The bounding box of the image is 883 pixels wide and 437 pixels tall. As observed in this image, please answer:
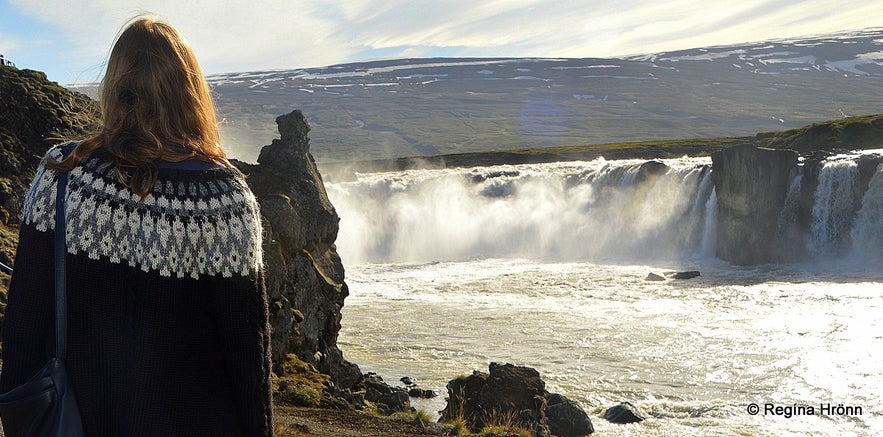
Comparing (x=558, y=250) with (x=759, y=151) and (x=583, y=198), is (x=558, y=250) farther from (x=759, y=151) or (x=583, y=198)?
(x=759, y=151)

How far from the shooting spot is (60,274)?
7.98 feet

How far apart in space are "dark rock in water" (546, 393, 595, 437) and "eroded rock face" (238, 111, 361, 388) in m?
4.10

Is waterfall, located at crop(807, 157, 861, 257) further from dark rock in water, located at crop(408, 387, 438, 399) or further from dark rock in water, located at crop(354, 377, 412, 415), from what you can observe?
dark rock in water, located at crop(354, 377, 412, 415)

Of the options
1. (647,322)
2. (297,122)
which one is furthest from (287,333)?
(647,322)

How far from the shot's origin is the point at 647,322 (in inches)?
1024

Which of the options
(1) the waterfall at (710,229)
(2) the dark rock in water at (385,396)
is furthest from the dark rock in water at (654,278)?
(2) the dark rock in water at (385,396)

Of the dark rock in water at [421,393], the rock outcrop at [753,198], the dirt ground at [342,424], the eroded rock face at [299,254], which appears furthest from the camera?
the rock outcrop at [753,198]

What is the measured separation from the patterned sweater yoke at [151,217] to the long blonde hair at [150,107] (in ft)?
0.16

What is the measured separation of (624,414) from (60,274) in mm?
14498

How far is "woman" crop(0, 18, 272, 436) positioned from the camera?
2.46 m

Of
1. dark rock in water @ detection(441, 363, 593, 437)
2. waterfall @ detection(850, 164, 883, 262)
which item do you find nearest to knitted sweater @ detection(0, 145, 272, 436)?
dark rock in water @ detection(441, 363, 593, 437)

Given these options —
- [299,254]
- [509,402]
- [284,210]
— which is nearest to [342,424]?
[509,402]

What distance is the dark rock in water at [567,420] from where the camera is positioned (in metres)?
14.4

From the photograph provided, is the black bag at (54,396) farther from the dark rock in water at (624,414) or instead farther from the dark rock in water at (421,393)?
the dark rock in water at (421,393)
